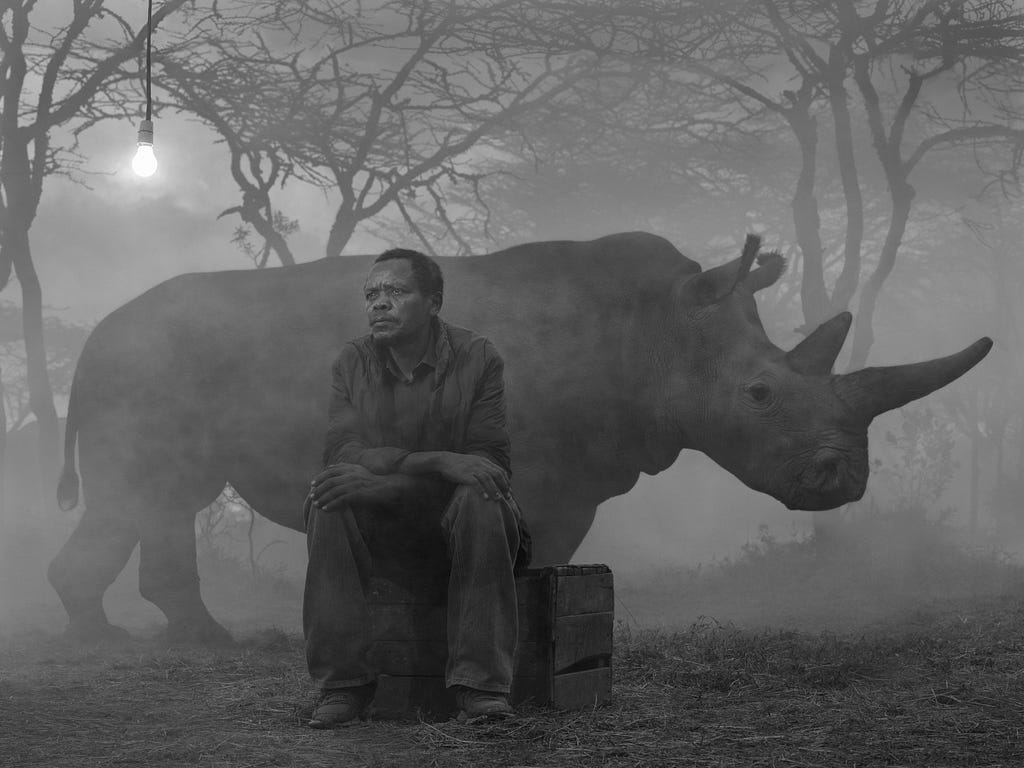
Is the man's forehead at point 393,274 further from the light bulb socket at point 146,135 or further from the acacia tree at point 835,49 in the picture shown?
the acacia tree at point 835,49

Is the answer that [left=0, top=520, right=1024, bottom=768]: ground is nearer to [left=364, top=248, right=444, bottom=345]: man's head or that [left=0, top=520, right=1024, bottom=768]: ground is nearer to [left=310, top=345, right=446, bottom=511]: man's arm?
[left=310, top=345, right=446, bottom=511]: man's arm

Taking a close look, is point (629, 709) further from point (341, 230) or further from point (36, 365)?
point (36, 365)

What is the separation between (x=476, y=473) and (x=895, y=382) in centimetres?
275

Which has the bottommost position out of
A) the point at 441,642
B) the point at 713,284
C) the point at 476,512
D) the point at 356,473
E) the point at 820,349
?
the point at 441,642

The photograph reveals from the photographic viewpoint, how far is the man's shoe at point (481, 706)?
3.56 meters

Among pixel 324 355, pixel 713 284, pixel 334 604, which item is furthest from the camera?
pixel 324 355

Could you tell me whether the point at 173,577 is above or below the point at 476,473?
below

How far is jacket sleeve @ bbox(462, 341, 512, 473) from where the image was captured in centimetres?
388

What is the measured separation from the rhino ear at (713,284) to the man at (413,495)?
2.37m

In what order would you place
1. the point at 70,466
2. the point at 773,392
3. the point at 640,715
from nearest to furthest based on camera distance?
the point at 640,715
the point at 773,392
the point at 70,466

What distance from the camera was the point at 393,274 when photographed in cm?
399

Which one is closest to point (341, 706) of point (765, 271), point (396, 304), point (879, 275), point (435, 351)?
point (435, 351)

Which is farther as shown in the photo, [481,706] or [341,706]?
[341,706]

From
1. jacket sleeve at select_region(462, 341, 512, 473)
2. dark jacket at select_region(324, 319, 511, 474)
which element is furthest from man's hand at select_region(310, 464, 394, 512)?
jacket sleeve at select_region(462, 341, 512, 473)
